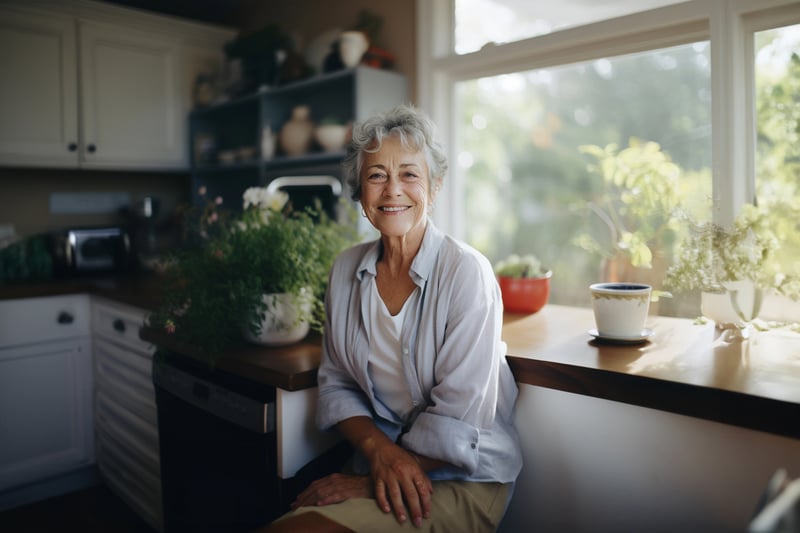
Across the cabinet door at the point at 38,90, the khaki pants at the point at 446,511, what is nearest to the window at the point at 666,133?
the khaki pants at the point at 446,511

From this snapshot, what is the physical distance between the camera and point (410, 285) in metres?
1.42

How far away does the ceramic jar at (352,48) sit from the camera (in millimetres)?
2455

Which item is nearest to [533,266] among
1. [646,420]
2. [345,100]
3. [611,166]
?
[611,166]

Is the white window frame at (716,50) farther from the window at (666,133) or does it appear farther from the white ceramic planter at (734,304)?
the white ceramic planter at (734,304)

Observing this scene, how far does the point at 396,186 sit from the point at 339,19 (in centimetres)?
179

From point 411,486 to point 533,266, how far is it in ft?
3.17

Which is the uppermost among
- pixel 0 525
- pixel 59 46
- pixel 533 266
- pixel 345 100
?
pixel 59 46

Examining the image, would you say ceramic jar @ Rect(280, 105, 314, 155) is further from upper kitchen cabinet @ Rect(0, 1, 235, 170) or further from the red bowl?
the red bowl

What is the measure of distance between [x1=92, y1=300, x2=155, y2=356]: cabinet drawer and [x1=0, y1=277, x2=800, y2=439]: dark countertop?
1.30 ft

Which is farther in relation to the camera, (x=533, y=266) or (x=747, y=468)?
(x=533, y=266)

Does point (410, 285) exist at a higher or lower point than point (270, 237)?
lower

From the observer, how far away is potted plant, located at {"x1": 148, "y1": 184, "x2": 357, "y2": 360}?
1557 millimetres

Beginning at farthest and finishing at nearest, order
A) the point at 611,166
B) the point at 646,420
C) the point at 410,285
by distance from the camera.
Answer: the point at 611,166
the point at 410,285
the point at 646,420

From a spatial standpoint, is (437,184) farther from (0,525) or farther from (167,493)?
(0,525)
